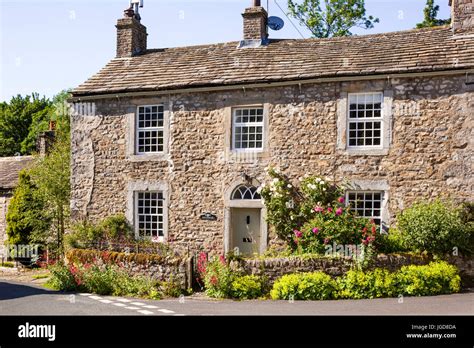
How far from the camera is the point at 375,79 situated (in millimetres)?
14898

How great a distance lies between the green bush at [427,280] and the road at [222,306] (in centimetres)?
32

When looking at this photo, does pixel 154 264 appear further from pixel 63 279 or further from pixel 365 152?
pixel 365 152

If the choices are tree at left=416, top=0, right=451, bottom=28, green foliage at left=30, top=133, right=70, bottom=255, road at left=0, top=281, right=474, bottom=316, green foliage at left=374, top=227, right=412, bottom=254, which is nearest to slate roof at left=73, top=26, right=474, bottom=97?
green foliage at left=30, top=133, right=70, bottom=255

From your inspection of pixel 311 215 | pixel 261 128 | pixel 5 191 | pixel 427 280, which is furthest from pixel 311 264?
pixel 5 191

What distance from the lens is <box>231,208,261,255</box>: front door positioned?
1590 cm

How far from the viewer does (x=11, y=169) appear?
2508cm

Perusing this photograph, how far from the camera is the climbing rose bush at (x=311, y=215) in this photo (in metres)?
13.5

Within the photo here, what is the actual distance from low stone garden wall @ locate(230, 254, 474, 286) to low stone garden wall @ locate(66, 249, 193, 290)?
1.40 meters

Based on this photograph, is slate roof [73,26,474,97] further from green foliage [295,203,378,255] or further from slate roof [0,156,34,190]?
slate roof [0,156,34,190]

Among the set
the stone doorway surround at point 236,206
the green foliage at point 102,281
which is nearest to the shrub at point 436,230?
the stone doorway surround at point 236,206

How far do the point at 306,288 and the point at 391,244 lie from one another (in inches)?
123

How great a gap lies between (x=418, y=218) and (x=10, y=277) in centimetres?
1382

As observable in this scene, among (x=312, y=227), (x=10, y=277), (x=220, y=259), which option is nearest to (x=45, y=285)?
(x=10, y=277)

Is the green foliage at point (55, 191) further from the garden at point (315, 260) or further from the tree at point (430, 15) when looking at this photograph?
the tree at point (430, 15)
